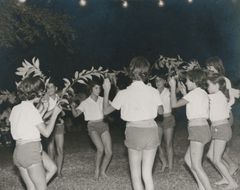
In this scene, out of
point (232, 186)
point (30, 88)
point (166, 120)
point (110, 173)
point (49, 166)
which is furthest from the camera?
point (110, 173)

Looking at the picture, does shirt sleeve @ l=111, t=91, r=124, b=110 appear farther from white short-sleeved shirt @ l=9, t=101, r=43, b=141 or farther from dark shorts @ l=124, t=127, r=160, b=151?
white short-sleeved shirt @ l=9, t=101, r=43, b=141

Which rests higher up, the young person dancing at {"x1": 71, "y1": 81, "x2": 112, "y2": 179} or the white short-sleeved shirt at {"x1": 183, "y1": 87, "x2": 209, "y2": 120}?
the white short-sleeved shirt at {"x1": 183, "y1": 87, "x2": 209, "y2": 120}

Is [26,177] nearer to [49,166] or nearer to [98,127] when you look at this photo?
[49,166]

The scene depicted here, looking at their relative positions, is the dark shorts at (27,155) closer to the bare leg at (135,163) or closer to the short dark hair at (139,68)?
the bare leg at (135,163)

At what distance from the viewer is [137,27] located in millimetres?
25203

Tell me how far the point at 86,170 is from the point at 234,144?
4413mm

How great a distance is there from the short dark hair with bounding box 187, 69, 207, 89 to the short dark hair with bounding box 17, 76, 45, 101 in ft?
7.03

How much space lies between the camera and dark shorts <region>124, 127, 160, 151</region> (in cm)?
591

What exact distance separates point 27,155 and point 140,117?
1409 mm

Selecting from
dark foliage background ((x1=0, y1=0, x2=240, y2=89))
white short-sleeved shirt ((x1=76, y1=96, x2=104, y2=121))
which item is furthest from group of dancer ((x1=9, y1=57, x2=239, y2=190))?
dark foliage background ((x1=0, y1=0, x2=240, y2=89))

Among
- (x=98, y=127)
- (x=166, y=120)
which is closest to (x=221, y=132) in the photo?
(x=166, y=120)

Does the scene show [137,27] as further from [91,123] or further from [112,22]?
[91,123]

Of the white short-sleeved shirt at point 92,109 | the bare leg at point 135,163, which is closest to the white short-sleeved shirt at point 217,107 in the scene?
the bare leg at point 135,163

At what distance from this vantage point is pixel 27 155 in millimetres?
5414
